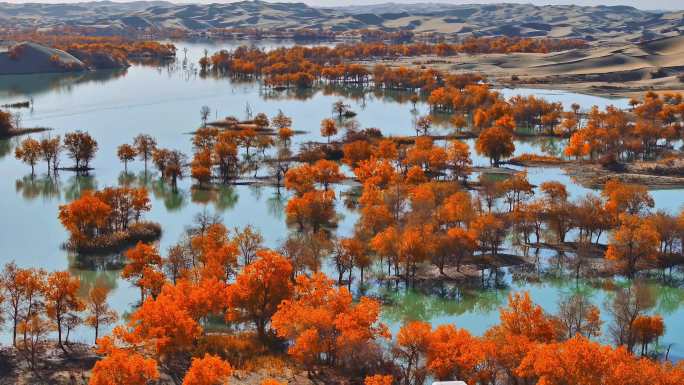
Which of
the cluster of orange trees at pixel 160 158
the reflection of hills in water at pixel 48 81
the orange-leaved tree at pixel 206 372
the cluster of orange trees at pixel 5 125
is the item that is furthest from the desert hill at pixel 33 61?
the orange-leaved tree at pixel 206 372

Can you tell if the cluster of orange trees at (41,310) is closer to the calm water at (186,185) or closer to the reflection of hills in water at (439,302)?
the calm water at (186,185)

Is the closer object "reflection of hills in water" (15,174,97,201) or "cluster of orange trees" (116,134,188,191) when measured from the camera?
"reflection of hills in water" (15,174,97,201)

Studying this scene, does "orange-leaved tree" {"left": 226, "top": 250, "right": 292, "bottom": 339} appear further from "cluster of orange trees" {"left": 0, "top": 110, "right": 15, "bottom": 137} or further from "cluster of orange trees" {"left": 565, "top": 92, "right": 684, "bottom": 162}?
"cluster of orange trees" {"left": 0, "top": 110, "right": 15, "bottom": 137}

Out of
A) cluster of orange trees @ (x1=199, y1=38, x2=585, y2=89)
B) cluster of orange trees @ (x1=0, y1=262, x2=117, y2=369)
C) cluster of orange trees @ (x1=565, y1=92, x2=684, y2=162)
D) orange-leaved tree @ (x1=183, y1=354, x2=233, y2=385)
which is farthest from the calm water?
orange-leaved tree @ (x1=183, y1=354, x2=233, y2=385)

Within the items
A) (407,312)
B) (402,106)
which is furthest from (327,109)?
(407,312)

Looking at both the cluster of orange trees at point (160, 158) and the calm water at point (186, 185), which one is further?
the cluster of orange trees at point (160, 158)

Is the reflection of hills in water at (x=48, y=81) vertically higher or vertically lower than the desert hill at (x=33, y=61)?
lower
